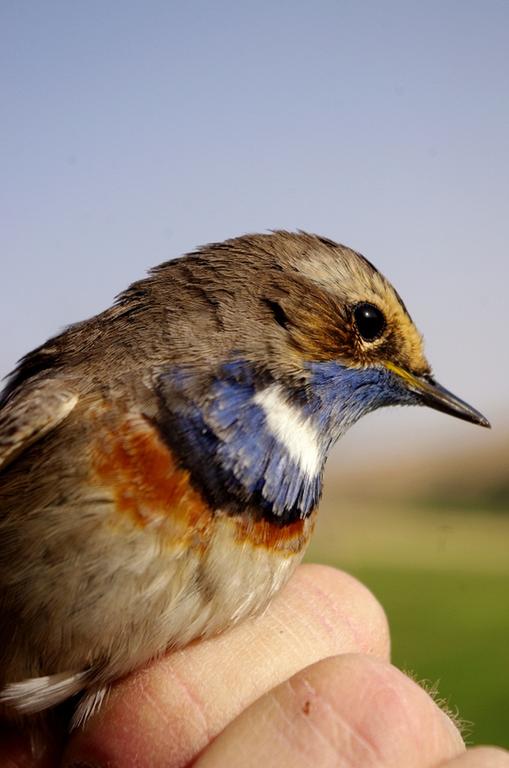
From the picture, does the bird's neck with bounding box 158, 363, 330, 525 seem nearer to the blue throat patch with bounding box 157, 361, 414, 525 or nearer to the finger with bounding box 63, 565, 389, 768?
the blue throat patch with bounding box 157, 361, 414, 525

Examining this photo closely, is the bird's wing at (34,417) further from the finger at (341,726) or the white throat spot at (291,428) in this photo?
the finger at (341,726)

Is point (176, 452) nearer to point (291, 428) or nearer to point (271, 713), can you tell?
point (291, 428)

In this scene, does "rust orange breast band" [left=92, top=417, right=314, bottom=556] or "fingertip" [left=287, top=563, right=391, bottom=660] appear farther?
"fingertip" [left=287, top=563, right=391, bottom=660]

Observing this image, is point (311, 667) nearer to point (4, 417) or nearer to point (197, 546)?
point (197, 546)

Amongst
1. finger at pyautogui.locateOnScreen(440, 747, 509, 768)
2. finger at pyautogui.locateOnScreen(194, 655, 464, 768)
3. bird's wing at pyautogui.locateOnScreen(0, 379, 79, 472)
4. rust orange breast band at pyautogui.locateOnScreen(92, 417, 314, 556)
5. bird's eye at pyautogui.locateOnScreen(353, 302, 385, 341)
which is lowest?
finger at pyautogui.locateOnScreen(440, 747, 509, 768)

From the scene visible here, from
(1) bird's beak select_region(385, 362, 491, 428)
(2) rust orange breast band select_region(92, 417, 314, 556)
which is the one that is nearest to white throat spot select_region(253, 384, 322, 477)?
(2) rust orange breast band select_region(92, 417, 314, 556)

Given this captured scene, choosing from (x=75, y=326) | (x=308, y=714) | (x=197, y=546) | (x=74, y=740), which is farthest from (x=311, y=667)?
(x=75, y=326)

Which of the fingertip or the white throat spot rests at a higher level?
the white throat spot

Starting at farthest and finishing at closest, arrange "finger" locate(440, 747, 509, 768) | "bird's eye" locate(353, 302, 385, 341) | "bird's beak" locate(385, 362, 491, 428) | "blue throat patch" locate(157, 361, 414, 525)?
1. "bird's beak" locate(385, 362, 491, 428)
2. "bird's eye" locate(353, 302, 385, 341)
3. "blue throat patch" locate(157, 361, 414, 525)
4. "finger" locate(440, 747, 509, 768)
